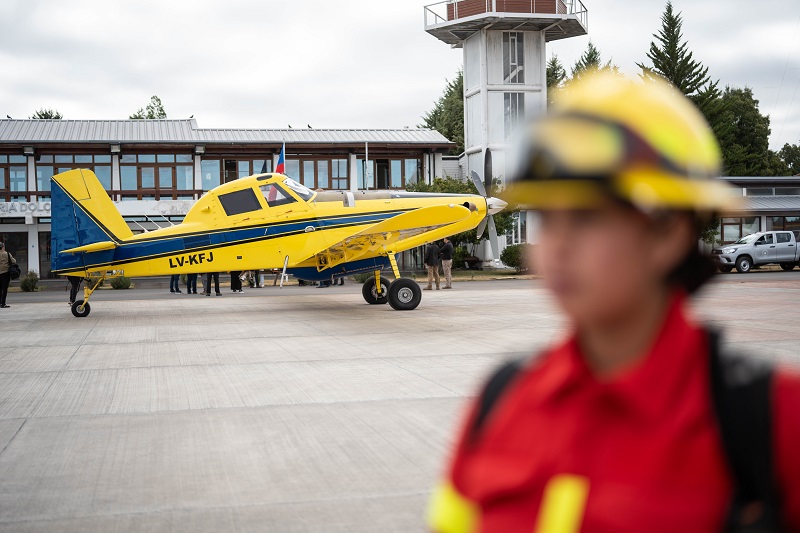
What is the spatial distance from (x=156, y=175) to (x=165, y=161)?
0.92 meters

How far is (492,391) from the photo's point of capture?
4.06 feet

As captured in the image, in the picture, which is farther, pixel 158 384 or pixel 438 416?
pixel 158 384

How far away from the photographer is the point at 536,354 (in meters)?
1.28

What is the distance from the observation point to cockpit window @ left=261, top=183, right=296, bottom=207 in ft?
60.7

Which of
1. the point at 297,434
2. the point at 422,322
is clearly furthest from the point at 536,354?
the point at 422,322

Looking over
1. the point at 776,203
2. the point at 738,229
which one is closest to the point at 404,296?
the point at 738,229

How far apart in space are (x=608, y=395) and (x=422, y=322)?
14143mm

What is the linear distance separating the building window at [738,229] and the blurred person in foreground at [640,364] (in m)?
49.1

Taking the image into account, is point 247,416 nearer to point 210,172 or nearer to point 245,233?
point 245,233

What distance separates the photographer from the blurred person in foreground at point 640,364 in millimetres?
985

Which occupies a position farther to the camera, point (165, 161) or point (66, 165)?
point (165, 161)

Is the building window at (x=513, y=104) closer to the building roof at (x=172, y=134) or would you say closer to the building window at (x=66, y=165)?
the building roof at (x=172, y=134)

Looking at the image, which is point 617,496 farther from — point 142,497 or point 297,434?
point 297,434

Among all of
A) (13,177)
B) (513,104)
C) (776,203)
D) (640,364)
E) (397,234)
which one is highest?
A: (513,104)
